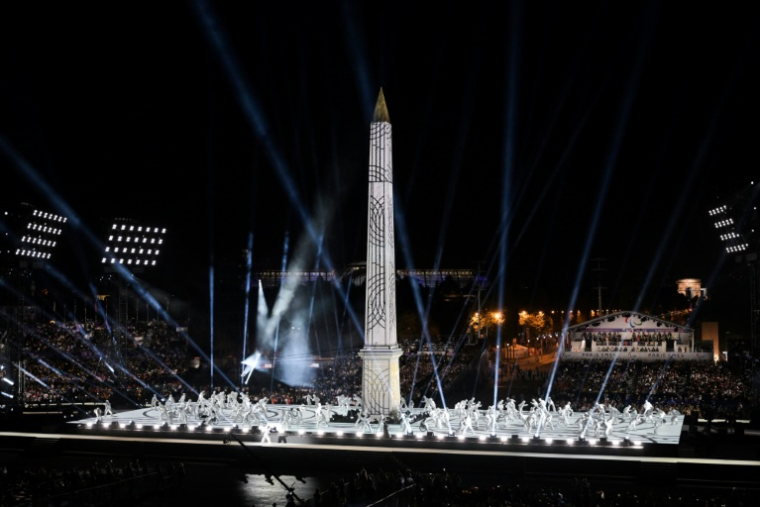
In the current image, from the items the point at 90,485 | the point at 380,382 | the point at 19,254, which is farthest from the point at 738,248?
the point at 19,254

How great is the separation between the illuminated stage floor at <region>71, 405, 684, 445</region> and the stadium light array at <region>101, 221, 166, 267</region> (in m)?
8.74

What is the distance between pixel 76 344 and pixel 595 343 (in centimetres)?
3033

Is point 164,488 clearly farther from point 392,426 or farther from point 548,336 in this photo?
point 548,336

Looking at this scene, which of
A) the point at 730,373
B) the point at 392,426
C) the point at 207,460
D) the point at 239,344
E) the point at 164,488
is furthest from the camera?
the point at 239,344

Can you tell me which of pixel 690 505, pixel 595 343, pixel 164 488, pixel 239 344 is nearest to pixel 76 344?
pixel 239 344

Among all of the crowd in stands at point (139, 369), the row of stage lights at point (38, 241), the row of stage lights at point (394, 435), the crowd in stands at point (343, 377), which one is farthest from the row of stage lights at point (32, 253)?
the row of stage lights at point (394, 435)

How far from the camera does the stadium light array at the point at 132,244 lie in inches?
1451

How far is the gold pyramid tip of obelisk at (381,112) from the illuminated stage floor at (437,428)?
11572 millimetres

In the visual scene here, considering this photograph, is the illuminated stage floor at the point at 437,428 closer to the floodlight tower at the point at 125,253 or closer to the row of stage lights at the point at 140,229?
the floodlight tower at the point at 125,253

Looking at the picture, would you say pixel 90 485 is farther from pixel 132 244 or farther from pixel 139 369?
pixel 139 369

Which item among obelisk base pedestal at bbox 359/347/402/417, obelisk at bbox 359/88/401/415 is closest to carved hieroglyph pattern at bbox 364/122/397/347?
obelisk at bbox 359/88/401/415

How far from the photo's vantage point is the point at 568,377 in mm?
37125

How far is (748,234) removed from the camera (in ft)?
92.2

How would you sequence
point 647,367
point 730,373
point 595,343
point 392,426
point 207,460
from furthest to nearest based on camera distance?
point 595,343, point 647,367, point 730,373, point 392,426, point 207,460
